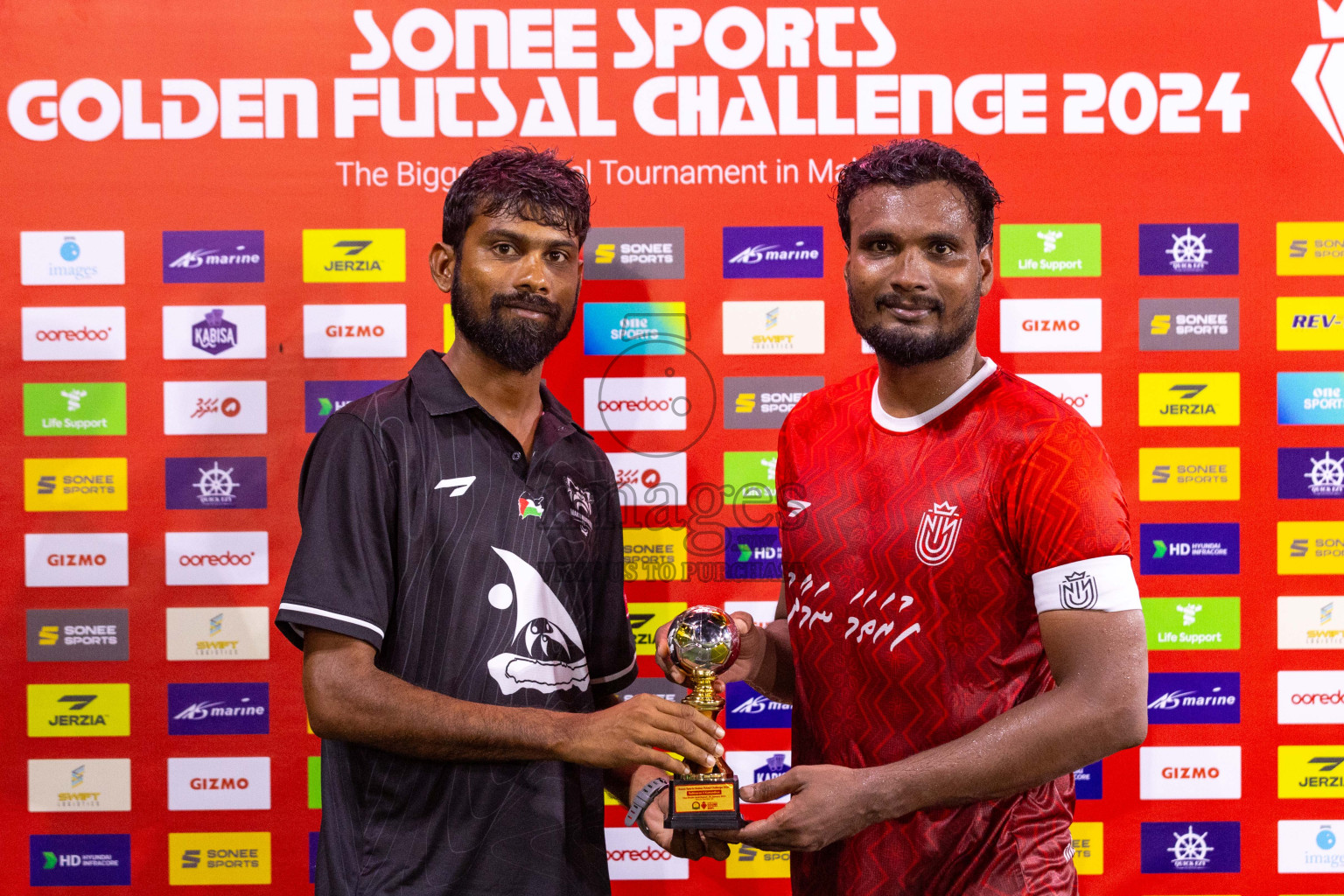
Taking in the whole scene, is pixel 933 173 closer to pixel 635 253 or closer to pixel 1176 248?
pixel 635 253

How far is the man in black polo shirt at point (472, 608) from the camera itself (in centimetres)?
171

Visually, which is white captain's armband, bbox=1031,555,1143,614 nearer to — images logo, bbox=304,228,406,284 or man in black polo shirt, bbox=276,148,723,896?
man in black polo shirt, bbox=276,148,723,896

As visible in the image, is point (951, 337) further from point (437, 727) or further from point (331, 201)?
point (331, 201)

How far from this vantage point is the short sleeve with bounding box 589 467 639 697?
6.69 feet

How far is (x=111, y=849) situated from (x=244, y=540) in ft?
3.09

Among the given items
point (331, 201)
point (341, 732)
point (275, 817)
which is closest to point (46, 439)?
point (331, 201)

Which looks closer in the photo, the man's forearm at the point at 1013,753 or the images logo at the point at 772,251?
the man's forearm at the point at 1013,753

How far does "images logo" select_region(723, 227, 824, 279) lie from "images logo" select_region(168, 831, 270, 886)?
205 centimetres

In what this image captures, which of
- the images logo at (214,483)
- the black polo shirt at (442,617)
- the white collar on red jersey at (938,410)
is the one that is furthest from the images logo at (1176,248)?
the images logo at (214,483)

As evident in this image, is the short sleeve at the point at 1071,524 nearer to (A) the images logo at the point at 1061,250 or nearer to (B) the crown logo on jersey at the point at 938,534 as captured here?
(B) the crown logo on jersey at the point at 938,534

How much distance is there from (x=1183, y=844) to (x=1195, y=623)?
62 cm

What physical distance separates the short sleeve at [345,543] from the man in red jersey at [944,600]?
698mm

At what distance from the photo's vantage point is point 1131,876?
2555 millimetres

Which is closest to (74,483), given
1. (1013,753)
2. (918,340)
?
(918,340)
